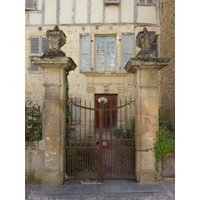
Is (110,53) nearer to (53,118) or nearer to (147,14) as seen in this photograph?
(147,14)

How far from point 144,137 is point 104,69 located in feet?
17.0

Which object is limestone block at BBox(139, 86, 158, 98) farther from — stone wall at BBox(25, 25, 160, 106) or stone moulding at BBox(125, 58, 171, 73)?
stone wall at BBox(25, 25, 160, 106)

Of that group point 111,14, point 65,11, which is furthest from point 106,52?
point 65,11

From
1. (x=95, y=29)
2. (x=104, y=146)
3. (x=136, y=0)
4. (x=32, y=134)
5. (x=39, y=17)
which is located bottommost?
(x=104, y=146)

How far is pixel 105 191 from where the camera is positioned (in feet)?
11.7

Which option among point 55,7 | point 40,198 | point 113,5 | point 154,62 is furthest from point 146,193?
point 55,7

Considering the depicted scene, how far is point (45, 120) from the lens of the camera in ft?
12.7

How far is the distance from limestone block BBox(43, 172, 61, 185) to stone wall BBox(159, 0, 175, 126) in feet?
15.2

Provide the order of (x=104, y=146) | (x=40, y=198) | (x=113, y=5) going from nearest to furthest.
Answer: (x=40, y=198) → (x=104, y=146) → (x=113, y=5)

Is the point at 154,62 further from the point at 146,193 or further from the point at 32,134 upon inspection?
the point at 32,134

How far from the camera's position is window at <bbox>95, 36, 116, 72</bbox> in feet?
27.9

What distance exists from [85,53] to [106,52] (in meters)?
0.99

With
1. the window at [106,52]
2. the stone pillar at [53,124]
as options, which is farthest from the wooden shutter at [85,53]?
the stone pillar at [53,124]

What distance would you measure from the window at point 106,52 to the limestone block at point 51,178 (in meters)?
5.60
